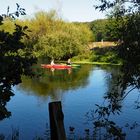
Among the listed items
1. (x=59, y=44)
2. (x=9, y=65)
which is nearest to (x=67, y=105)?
(x=9, y=65)

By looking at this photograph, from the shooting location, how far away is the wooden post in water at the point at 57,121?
4035mm

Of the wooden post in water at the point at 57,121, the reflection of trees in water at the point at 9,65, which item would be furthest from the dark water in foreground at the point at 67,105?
the wooden post in water at the point at 57,121

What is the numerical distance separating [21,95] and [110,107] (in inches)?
765

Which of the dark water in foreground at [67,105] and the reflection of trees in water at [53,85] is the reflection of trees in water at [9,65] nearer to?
the dark water in foreground at [67,105]

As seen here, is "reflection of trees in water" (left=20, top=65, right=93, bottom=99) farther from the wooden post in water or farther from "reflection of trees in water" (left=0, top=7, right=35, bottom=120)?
the wooden post in water

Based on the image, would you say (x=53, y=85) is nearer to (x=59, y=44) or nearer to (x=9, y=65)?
(x=59, y=44)

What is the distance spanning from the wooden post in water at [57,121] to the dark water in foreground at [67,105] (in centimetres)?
399

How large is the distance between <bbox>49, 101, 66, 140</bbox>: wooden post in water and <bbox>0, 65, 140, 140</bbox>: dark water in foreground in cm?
399

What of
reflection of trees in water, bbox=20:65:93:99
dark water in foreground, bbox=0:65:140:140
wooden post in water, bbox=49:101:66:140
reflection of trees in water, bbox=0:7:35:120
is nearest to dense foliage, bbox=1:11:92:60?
reflection of trees in water, bbox=20:65:93:99

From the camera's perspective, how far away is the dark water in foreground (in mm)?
15195

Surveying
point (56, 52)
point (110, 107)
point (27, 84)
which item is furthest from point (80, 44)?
point (110, 107)

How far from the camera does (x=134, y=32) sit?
6.95 metres

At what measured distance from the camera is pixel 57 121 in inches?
161

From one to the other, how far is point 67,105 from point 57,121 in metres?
18.2
